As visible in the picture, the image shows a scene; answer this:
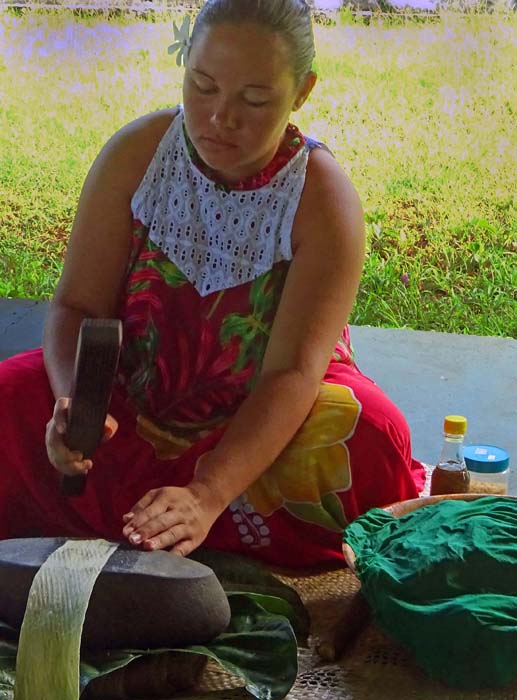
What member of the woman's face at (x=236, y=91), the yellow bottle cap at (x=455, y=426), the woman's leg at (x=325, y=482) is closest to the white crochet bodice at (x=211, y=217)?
the woman's face at (x=236, y=91)

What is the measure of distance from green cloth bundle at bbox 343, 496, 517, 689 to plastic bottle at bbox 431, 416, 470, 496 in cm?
28

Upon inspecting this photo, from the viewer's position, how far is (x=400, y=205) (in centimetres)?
446

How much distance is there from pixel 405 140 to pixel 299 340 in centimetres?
293

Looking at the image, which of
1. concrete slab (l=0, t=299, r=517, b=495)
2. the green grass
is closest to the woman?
concrete slab (l=0, t=299, r=517, b=495)

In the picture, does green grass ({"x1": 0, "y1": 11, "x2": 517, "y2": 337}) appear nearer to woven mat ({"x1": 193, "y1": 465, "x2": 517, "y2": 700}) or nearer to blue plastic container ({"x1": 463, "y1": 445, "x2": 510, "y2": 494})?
blue plastic container ({"x1": 463, "y1": 445, "x2": 510, "y2": 494})

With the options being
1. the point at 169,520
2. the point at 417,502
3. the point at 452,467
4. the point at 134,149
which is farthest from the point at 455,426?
the point at 134,149

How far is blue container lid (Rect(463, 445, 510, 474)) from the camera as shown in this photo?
6.37 feet

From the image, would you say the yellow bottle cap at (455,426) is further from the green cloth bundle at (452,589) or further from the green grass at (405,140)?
the green grass at (405,140)

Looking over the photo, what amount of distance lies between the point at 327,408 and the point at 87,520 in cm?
41

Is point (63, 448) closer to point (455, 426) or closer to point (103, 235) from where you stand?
point (103, 235)

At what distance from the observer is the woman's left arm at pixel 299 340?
1.57 meters

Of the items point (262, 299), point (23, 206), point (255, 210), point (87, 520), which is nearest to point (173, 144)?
point (255, 210)

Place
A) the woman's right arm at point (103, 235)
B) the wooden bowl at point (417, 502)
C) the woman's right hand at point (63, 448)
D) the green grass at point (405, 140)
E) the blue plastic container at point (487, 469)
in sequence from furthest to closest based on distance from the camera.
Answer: the green grass at point (405, 140), the blue plastic container at point (487, 469), the woman's right arm at point (103, 235), the wooden bowl at point (417, 502), the woman's right hand at point (63, 448)

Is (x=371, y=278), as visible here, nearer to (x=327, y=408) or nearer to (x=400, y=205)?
(x=400, y=205)
